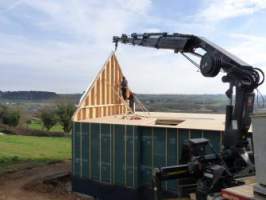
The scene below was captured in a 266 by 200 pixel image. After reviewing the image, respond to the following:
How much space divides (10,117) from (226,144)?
4503 centimetres

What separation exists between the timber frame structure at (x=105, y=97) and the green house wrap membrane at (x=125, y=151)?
35.6 inches

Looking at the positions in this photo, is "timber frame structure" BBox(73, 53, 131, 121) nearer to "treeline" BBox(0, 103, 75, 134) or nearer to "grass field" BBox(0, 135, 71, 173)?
"grass field" BBox(0, 135, 71, 173)

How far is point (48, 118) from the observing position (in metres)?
46.1

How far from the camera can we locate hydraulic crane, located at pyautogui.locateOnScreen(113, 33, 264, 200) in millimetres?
6549

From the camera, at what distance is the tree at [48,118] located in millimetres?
45425

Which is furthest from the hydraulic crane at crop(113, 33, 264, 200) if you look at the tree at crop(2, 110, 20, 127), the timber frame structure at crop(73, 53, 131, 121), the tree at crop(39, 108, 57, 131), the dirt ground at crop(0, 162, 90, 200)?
the tree at crop(2, 110, 20, 127)

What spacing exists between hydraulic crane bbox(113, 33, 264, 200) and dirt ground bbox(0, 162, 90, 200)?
7.72 metres

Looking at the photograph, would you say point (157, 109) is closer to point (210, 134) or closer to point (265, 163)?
point (210, 134)

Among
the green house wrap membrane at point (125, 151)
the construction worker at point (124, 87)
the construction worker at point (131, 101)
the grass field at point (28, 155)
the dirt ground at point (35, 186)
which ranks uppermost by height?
the construction worker at point (124, 87)

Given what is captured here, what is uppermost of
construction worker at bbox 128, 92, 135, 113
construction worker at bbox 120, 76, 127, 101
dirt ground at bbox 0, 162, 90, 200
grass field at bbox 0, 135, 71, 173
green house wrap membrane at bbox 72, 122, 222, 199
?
construction worker at bbox 120, 76, 127, 101

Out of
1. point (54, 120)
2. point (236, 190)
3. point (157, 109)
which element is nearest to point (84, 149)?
point (157, 109)

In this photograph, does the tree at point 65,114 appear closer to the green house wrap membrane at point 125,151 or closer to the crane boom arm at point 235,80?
the green house wrap membrane at point 125,151

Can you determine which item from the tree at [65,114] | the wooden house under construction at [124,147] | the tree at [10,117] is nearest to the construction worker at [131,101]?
the wooden house under construction at [124,147]

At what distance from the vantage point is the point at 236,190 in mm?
5047
